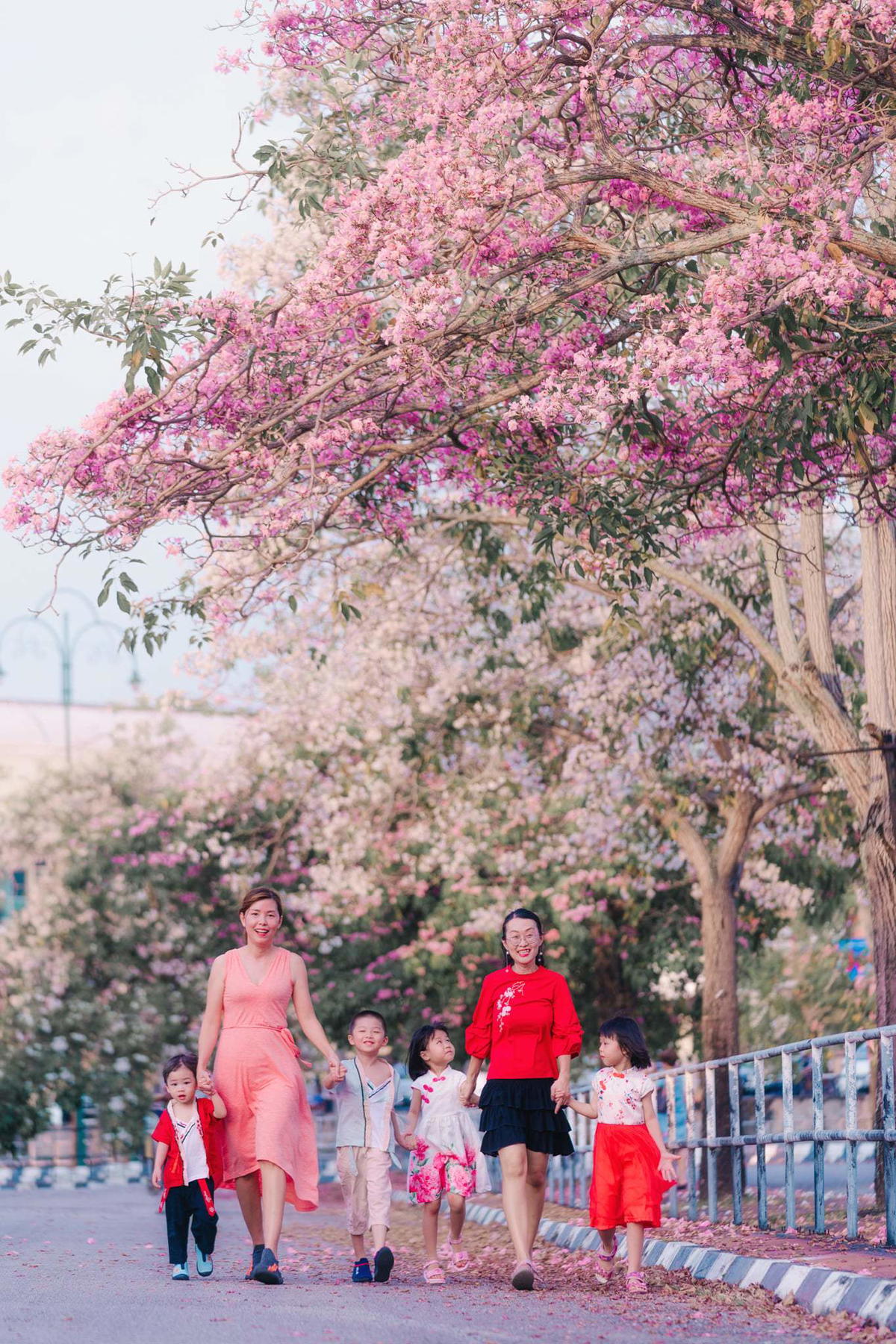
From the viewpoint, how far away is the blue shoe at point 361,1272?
8906 mm

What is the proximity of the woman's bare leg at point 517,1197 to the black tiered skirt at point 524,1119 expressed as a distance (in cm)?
5

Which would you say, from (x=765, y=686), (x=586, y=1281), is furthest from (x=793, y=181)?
(x=765, y=686)

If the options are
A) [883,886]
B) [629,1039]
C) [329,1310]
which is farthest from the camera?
[883,886]

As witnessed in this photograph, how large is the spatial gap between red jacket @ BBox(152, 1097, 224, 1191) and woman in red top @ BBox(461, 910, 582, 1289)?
1161mm

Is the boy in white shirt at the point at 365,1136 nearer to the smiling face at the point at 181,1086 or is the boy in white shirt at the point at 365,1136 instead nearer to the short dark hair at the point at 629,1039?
the smiling face at the point at 181,1086

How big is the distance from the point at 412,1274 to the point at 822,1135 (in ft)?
7.34

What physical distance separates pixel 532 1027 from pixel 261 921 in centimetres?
134

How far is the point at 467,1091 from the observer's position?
901 cm

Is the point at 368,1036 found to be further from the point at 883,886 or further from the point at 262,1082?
the point at 883,886

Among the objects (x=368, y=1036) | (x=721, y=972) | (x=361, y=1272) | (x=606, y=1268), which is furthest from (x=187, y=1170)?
(x=721, y=972)

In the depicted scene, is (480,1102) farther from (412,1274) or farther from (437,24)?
(437,24)

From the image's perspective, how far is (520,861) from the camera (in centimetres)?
2267

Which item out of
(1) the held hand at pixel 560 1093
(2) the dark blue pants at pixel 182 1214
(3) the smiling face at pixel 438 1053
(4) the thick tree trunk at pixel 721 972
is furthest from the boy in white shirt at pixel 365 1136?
(4) the thick tree trunk at pixel 721 972

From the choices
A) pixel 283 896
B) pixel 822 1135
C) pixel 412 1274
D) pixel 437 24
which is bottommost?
pixel 412 1274
